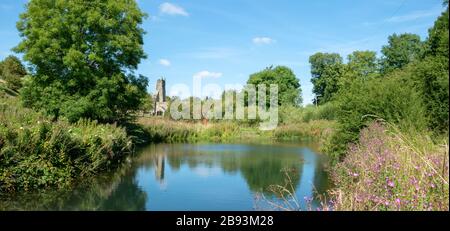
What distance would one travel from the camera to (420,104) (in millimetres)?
12391

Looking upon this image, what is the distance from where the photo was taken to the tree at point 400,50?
48.4 m

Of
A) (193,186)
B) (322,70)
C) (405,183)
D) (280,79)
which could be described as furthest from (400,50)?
(405,183)

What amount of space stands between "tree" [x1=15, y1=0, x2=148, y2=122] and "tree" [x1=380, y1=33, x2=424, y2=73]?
109 ft

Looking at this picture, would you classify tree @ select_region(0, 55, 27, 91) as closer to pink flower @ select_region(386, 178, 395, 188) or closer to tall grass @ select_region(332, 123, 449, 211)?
tall grass @ select_region(332, 123, 449, 211)

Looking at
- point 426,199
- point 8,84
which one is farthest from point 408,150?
point 8,84

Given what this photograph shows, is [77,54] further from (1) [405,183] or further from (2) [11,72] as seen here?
(1) [405,183]

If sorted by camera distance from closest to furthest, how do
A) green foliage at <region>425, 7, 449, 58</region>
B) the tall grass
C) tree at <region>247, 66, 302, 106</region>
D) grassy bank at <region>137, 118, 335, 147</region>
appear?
1. green foliage at <region>425, 7, 449, 58</region>
2. the tall grass
3. grassy bank at <region>137, 118, 335, 147</region>
4. tree at <region>247, 66, 302, 106</region>

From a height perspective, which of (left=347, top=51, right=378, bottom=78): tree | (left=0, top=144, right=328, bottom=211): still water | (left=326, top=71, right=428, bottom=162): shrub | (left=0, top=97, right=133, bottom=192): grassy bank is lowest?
(left=0, top=144, right=328, bottom=211): still water

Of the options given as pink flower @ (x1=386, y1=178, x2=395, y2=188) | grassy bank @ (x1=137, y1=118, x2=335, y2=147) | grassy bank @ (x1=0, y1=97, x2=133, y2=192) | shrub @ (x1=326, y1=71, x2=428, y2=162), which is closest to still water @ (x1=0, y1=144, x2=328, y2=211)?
grassy bank @ (x1=0, y1=97, x2=133, y2=192)

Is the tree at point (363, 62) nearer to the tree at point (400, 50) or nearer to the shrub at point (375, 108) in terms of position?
the tree at point (400, 50)

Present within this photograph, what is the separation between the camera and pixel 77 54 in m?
21.2

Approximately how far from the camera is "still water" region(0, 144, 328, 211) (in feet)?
31.1

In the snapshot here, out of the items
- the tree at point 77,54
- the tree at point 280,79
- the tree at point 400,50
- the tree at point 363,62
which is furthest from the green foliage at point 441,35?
the tree at point 280,79
